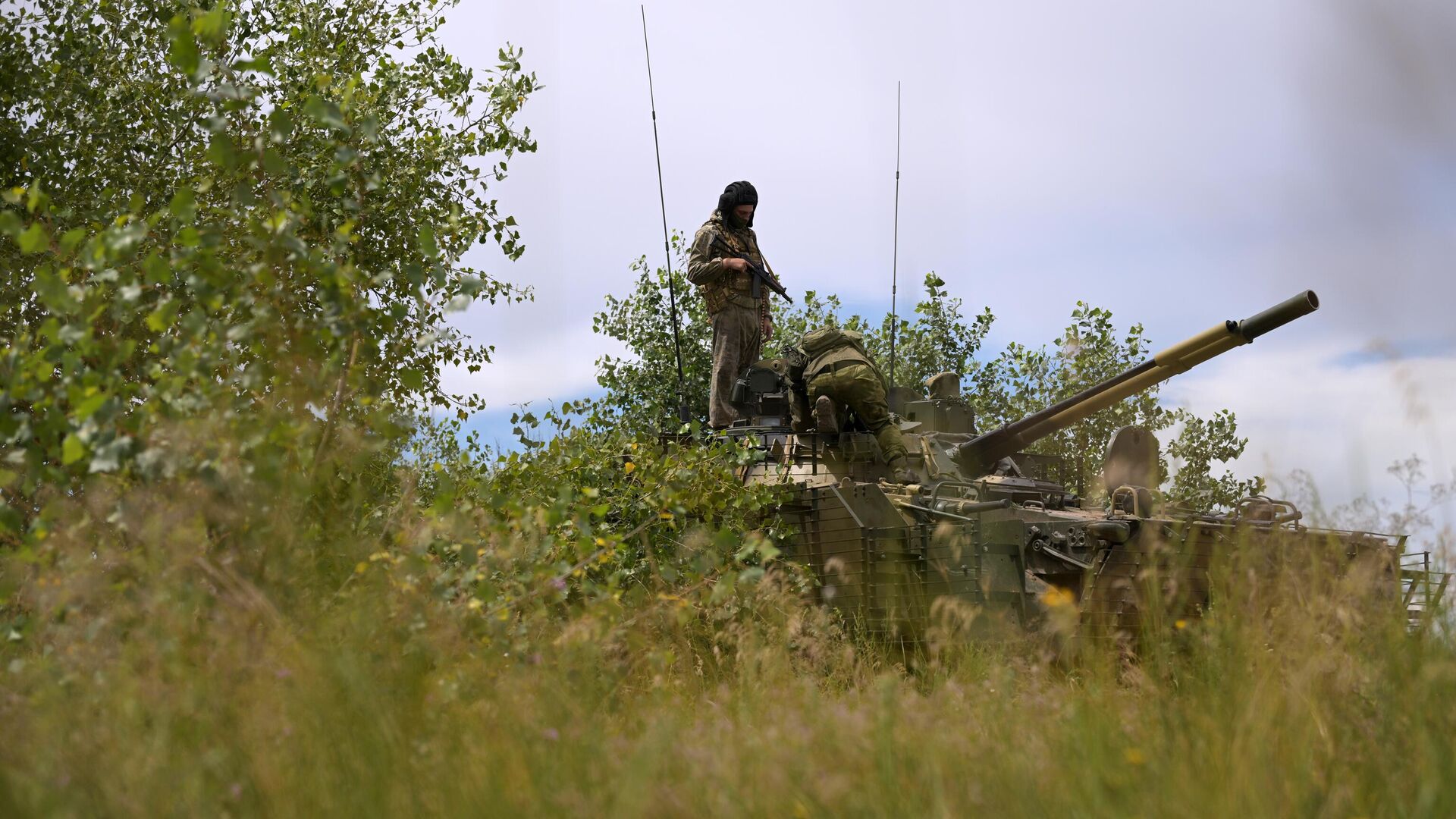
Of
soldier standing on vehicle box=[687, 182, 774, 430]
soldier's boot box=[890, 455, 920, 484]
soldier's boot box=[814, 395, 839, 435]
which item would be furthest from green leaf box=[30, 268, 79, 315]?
soldier standing on vehicle box=[687, 182, 774, 430]

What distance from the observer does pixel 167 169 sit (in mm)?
10875

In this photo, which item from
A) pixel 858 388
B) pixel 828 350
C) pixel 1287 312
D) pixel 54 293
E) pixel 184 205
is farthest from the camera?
pixel 828 350

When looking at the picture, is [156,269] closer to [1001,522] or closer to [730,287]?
[1001,522]

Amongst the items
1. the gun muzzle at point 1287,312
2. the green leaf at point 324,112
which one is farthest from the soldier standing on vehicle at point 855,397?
the green leaf at point 324,112

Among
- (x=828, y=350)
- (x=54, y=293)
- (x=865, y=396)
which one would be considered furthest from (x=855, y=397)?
(x=54, y=293)

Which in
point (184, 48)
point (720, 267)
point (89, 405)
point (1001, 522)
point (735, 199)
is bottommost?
point (1001, 522)

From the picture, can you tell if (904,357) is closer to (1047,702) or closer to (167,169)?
(167,169)

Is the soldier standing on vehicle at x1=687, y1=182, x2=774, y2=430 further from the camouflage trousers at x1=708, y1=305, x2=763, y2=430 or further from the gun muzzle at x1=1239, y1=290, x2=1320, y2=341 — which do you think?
the gun muzzle at x1=1239, y1=290, x2=1320, y2=341

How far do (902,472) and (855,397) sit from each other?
665 mm

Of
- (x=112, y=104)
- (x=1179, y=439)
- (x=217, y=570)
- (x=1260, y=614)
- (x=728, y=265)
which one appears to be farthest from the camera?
(x=1179, y=439)

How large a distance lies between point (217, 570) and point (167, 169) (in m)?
7.53

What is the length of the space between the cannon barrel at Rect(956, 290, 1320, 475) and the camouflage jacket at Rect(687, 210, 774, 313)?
235 centimetres

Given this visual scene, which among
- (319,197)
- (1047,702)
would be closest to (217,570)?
(1047,702)

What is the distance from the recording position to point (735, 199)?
11516mm
